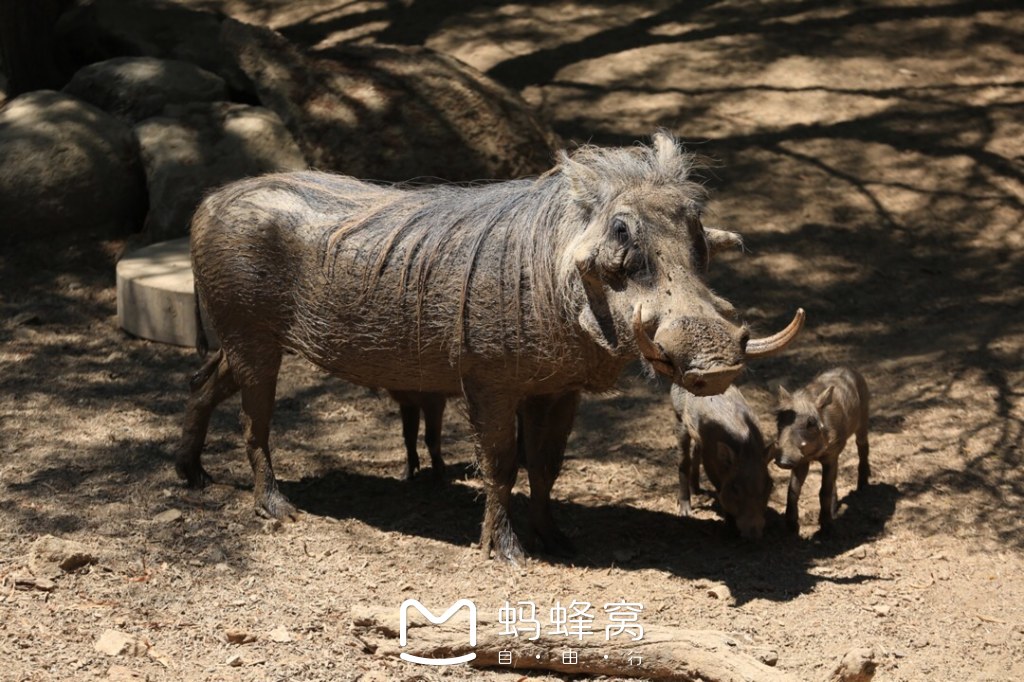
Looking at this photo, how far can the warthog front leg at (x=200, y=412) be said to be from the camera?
672 centimetres

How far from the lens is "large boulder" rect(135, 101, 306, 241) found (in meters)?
9.46

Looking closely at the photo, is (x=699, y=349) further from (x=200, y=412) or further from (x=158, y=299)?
(x=158, y=299)

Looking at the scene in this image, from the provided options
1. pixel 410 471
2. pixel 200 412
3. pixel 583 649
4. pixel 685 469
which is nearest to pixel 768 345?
pixel 583 649

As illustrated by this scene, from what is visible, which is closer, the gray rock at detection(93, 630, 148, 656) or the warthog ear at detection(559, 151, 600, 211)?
the gray rock at detection(93, 630, 148, 656)

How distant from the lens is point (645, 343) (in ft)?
17.3

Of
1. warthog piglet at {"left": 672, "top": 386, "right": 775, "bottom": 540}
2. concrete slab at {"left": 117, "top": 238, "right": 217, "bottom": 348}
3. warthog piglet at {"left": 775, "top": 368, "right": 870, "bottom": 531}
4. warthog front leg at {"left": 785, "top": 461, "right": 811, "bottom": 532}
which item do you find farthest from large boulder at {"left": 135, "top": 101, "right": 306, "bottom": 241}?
warthog front leg at {"left": 785, "top": 461, "right": 811, "bottom": 532}

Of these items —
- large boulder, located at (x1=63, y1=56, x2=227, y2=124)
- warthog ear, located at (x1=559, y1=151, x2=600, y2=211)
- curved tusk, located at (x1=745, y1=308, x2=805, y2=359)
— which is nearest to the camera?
curved tusk, located at (x1=745, y1=308, x2=805, y2=359)

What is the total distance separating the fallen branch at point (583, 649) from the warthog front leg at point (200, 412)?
1.90m

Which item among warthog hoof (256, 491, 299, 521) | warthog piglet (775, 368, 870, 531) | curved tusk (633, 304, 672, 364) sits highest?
curved tusk (633, 304, 672, 364)

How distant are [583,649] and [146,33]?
307 inches

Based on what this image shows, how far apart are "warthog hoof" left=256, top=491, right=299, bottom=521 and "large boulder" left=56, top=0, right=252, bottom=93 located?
4989 mm

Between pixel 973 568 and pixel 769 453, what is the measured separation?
41.3 inches

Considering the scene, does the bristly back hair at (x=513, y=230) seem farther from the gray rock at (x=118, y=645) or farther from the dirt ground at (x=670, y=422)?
the gray rock at (x=118, y=645)

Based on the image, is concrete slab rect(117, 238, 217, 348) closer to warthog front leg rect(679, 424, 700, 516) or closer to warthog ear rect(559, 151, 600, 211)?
warthog front leg rect(679, 424, 700, 516)
